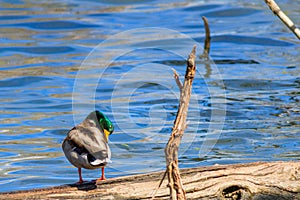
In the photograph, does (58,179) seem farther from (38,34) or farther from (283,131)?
(38,34)

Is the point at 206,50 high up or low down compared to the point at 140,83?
up

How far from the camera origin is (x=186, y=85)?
13.1 ft

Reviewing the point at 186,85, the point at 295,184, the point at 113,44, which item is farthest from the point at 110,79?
the point at 186,85

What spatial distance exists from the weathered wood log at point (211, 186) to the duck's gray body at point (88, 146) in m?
0.18

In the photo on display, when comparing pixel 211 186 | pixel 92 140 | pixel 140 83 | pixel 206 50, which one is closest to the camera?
pixel 211 186

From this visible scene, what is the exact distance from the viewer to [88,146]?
5039 mm

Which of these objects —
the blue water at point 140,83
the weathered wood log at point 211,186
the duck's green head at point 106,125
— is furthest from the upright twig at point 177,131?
the blue water at point 140,83

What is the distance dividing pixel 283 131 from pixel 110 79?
3.85m

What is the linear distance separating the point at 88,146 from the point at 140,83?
7.53 metres

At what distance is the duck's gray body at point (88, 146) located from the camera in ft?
16.1

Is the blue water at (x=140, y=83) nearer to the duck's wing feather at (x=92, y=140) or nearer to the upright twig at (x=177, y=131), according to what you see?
the duck's wing feather at (x=92, y=140)

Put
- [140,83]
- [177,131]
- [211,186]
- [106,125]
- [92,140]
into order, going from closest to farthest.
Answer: [177,131]
[211,186]
[92,140]
[106,125]
[140,83]

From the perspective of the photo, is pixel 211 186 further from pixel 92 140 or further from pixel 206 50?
pixel 206 50

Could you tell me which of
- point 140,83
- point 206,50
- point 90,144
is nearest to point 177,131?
point 90,144
